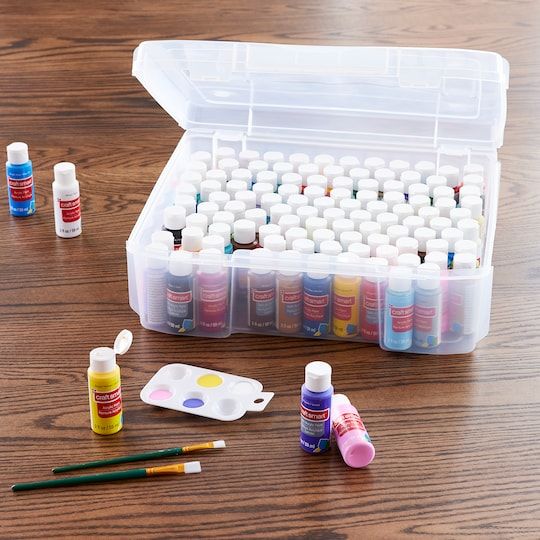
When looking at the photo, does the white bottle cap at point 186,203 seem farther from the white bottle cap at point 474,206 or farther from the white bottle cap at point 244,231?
the white bottle cap at point 474,206

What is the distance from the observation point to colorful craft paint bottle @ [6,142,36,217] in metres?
1.76

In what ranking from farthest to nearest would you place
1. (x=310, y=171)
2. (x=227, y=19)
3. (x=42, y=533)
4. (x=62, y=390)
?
(x=227, y=19) < (x=310, y=171) < (x=62, y=390) < (x=42, y=533)

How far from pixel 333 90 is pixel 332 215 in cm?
31

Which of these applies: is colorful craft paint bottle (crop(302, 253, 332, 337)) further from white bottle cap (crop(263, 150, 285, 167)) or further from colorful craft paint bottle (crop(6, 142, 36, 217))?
colorful craft paint bottle (crop(6, 142, 36, 217))

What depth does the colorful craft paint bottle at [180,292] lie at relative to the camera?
4.83ft

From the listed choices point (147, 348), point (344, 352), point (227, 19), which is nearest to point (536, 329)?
point (344, 352)

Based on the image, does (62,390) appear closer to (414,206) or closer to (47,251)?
(47,251)

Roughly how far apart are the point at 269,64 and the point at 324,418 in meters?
0.73

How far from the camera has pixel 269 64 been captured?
179cm

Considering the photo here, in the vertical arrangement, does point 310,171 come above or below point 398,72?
below

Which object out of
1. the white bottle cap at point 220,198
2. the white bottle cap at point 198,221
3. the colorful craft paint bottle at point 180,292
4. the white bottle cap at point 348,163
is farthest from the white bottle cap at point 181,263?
the white bottle cap at point 348,163

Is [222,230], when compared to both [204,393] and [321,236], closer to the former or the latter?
[321,236]

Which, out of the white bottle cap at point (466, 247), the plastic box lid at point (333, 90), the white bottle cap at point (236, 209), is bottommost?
the white bottle cap at point (236, 209)

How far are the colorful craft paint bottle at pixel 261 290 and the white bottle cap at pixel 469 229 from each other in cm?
29
